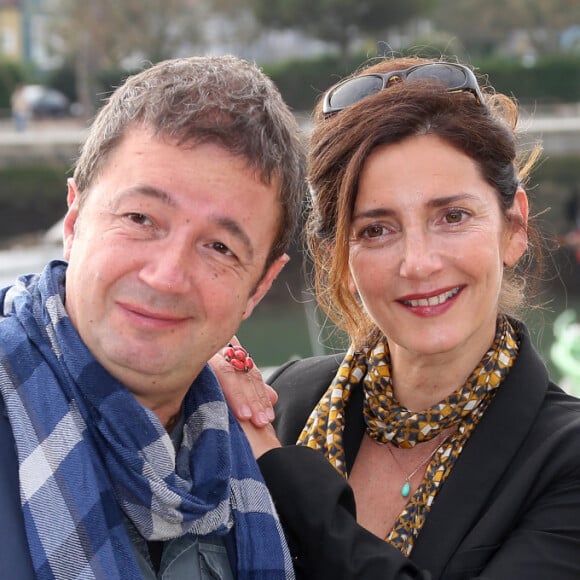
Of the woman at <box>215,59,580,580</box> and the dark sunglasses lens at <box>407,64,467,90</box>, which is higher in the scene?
the dark sunglasses lens at <box>407,64,467,90</box>

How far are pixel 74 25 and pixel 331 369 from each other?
32526 mm

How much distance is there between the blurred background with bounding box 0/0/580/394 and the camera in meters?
20.3

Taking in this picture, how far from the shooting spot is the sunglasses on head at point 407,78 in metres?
2.82

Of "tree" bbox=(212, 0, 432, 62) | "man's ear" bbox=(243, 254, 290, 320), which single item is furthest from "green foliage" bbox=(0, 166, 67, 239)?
"man's ear" bbox=(243, 254, 290, 320)

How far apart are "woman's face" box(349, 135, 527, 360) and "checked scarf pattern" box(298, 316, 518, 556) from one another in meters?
0.14

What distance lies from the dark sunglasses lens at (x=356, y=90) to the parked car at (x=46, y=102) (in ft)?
108

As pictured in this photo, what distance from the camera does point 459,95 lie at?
9.22ft

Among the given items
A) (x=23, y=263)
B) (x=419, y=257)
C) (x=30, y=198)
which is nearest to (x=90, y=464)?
(x=419, y=257)

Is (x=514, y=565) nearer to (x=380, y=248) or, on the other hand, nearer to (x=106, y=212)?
(x=380, y=248)

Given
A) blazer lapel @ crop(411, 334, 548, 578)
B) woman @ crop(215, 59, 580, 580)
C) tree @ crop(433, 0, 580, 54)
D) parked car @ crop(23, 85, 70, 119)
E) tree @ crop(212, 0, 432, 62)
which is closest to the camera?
woman @ crop(215, 59, 580, 580)

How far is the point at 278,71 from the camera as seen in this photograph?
3250cm

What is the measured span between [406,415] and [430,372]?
5.5 inches

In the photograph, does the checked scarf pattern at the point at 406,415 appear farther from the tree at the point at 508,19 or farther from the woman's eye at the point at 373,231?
the tree at the point at 508,19

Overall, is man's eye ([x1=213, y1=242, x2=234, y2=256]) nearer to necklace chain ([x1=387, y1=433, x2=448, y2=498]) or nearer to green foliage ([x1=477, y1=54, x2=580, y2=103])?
necklace chain ([x1=387, y1=433, x2=448, y2=498])
